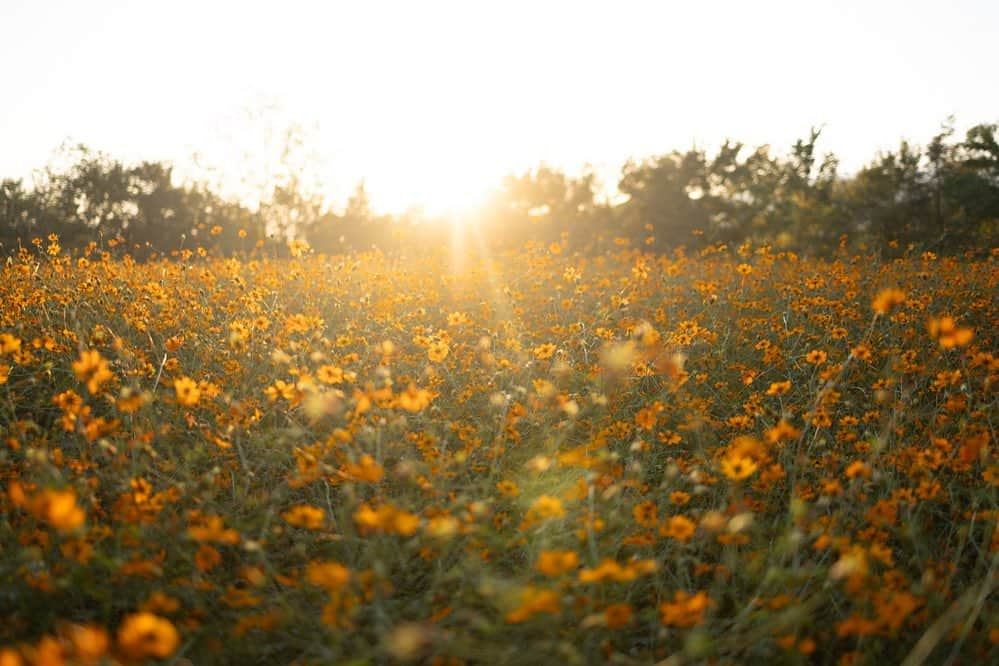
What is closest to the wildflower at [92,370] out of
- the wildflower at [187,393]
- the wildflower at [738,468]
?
the wildflower at [187,393]

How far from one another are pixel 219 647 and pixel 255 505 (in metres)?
0.82

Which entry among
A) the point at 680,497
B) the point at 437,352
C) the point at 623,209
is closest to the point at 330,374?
the point at 437,352

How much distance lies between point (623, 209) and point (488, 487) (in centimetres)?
2250

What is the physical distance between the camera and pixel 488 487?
8.46 feet

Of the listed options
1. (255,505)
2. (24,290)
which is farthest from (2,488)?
(24,290)

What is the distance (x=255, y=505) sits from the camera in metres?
2.63

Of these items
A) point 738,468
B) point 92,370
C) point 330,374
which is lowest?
point 738,468

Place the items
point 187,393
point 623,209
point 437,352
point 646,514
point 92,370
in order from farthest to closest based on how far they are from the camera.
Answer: point 623,209, point 437,352, point 646,514, point 187,393, point 92,370

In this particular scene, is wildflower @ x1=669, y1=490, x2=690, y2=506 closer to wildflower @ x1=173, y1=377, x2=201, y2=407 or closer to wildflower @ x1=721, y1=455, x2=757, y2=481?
wildflower @ x1=721, y1=455, x2=757, y2=481

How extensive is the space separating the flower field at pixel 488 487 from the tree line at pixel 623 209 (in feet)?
10.6

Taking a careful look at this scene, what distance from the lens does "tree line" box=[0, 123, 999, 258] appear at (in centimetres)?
1307

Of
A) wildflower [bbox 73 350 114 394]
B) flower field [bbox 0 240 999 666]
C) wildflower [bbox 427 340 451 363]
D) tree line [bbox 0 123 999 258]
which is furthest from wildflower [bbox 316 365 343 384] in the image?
tree line [bbox 0 123 999 258]

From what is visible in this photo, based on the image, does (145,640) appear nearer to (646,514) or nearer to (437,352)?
(646,514)

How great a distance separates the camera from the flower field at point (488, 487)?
181cm
